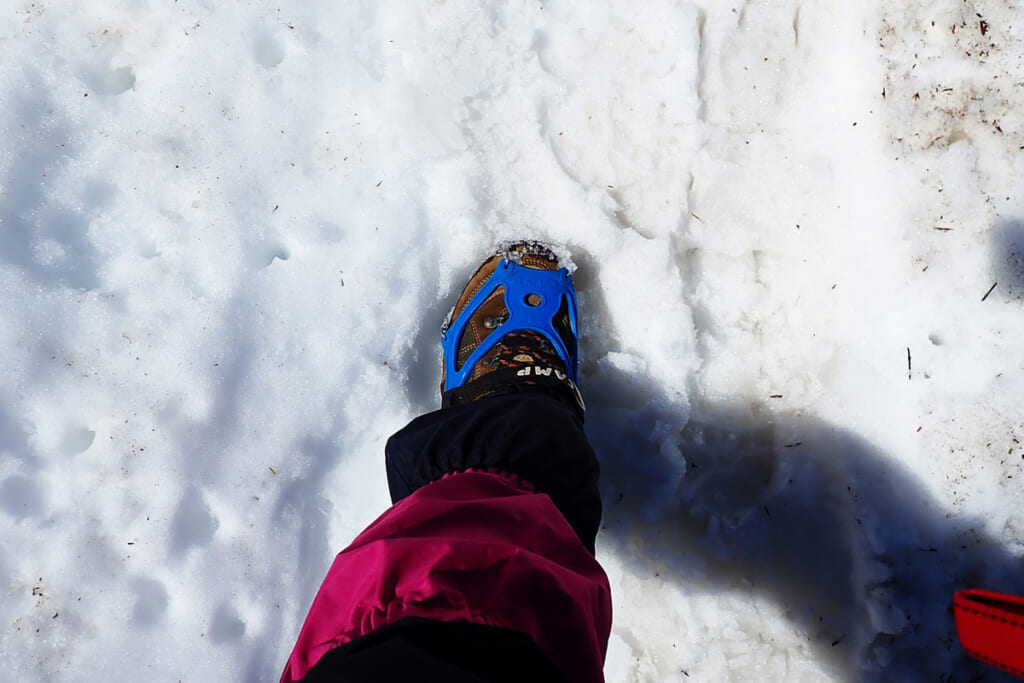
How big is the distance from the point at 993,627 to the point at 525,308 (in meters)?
1.23

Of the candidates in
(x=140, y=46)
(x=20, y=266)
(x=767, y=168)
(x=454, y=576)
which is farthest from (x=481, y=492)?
(x=140, y=46)

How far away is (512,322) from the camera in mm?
1793

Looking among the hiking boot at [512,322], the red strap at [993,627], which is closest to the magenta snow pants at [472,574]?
the hiking boot at [512,322]

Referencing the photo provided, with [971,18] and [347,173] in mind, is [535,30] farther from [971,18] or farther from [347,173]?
[971,18]

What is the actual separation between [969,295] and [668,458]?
85 cm

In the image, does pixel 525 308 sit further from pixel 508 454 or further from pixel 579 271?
pixel 508 454

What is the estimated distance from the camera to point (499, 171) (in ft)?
5.58

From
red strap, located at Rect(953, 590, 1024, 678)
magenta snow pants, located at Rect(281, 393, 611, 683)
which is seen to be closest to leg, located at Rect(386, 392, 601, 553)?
magenta snow pants, located at Rect(281, 393, 611, 683)

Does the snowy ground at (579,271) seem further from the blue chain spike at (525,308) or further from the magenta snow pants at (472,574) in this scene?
the magenta snow pants at (472,574)

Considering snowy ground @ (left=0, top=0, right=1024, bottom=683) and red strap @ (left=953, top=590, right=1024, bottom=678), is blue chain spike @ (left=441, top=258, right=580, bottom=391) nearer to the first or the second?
snowy ground @ (left=0, top=0, right=1024, bottom=683)

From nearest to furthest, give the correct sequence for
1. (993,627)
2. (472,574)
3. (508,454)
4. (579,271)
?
(472,574)
(993,627)
(508,454)
(579,271)

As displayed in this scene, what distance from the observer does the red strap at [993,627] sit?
1.11 metres

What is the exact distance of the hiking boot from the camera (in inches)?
66.9

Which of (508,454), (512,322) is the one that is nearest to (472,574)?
(508,454)
